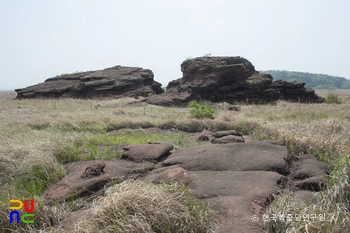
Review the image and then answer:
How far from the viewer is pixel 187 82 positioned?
89.8 feet

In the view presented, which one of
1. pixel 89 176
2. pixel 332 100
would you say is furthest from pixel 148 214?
pixel 332 100

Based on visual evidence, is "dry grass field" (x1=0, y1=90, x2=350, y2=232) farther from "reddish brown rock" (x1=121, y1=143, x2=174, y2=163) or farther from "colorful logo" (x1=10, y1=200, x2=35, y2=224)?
"reddish brown rock" (x1=121, y1=143, x2=174, y2=163)

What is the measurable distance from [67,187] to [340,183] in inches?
176

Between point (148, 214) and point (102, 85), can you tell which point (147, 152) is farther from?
point (102, 85)

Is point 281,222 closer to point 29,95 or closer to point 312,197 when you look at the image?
point 312,197

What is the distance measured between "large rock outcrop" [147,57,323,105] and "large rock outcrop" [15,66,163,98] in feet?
22.3

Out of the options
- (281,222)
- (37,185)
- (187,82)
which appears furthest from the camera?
(187,82)

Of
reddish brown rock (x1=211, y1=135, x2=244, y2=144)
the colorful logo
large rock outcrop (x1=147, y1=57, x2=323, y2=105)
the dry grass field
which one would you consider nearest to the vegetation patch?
the dry grass field

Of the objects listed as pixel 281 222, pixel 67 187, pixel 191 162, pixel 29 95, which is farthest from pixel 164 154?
pixel 29 95

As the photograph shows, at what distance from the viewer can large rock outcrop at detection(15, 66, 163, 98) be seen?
31.9 m

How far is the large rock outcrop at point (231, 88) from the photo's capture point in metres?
24.6

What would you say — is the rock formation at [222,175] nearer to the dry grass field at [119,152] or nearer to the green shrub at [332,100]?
the dry grass field at [119,152]

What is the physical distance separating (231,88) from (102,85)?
14368 mm

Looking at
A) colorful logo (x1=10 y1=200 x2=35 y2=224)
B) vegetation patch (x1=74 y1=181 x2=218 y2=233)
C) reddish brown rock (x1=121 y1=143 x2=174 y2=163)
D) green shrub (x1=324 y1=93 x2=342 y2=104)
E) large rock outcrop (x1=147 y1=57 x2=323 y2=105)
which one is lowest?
colorful logo (x1=10 y1=200 x2=35 y2=224)
